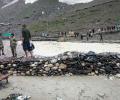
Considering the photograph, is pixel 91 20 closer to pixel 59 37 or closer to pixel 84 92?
pixel 59 37

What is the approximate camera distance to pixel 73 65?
15680mm

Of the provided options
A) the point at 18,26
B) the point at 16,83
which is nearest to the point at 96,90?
the point at 16,83

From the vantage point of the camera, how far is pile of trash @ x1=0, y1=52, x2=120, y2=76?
1535 centimetres

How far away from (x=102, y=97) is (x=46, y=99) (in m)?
1.95

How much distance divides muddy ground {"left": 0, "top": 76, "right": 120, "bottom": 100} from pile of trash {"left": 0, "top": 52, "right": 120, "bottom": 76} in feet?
1.45

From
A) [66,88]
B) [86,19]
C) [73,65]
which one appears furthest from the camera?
[86,19]

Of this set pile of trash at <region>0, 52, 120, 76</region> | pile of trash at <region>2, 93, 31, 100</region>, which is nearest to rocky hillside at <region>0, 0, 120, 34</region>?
pile of trash at <region>0, 52, 120, 76</region>

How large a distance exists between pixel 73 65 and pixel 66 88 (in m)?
2.19

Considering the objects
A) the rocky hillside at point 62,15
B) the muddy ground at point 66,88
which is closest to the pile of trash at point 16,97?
the muddy ground at point 66,88

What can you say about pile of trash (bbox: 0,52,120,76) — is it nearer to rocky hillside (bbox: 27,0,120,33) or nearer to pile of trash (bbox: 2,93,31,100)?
pile of trash (bbox: 2,93,31,100)

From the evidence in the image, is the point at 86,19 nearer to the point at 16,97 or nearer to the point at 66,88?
the point at 66,88

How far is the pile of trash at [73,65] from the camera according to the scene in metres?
15.4

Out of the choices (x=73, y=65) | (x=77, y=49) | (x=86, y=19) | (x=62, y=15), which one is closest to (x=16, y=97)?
(x=73, y=65)

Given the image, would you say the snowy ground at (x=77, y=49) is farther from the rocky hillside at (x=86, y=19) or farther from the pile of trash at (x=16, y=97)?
the rocky hillside at (x=86, y=19)
